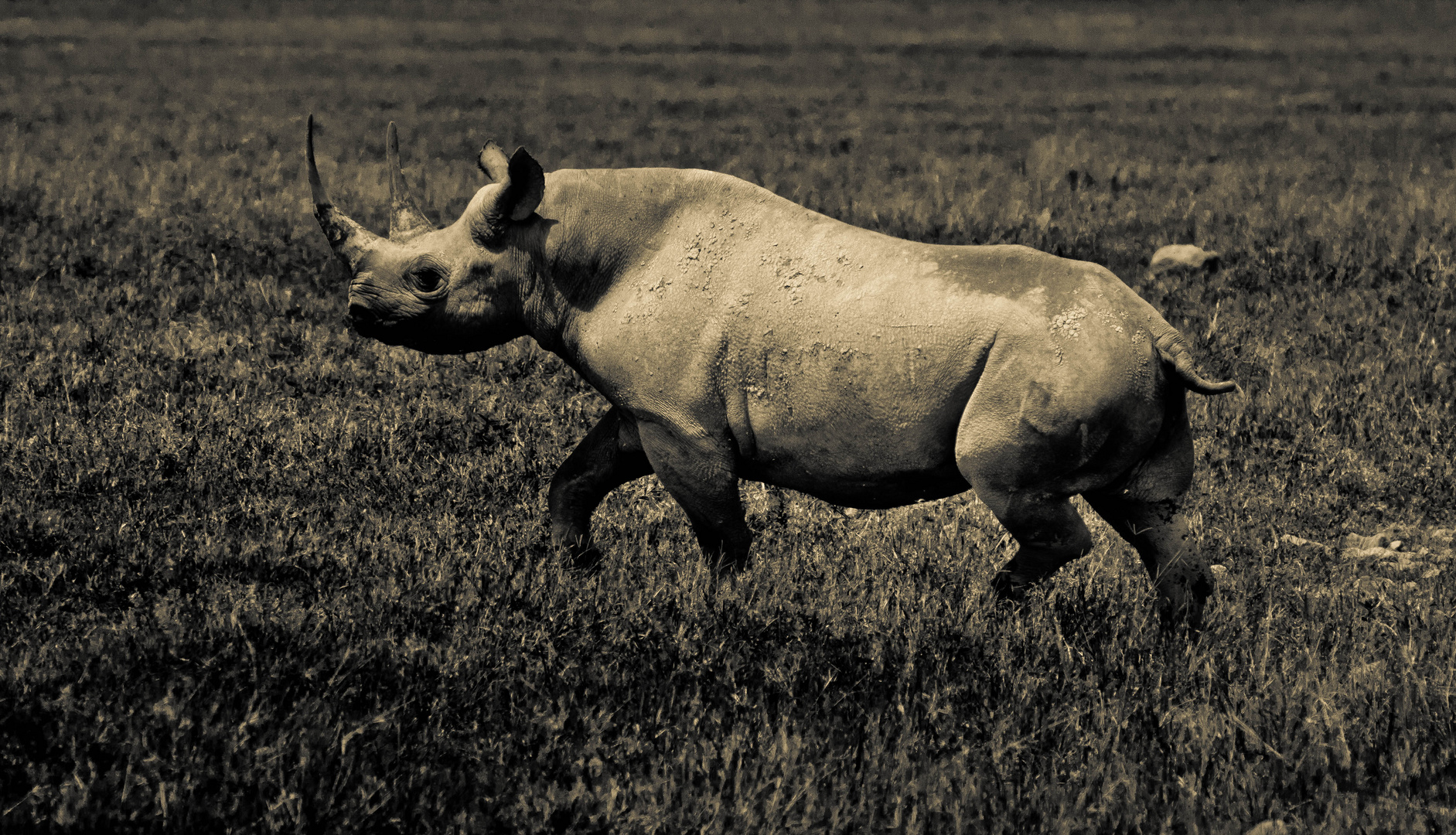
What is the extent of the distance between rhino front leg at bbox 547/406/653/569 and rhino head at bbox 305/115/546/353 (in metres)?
0.71

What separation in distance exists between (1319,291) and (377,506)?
8.43 meters

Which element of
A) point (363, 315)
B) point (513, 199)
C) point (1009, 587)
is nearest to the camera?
point (513, 199)

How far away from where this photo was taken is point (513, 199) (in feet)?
16.7

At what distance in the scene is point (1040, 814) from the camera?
3.81 meters

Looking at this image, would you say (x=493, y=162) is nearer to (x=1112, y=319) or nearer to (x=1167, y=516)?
(x=1112, y=319)

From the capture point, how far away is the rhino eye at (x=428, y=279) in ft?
17.0

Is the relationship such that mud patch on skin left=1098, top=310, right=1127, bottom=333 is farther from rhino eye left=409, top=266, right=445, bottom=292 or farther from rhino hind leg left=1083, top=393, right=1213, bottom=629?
rhino eye left=409, top=266, right=445, bottom=292

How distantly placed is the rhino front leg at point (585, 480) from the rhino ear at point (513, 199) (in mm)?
943

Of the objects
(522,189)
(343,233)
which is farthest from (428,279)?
(522,189)

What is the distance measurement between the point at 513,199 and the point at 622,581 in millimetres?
1563

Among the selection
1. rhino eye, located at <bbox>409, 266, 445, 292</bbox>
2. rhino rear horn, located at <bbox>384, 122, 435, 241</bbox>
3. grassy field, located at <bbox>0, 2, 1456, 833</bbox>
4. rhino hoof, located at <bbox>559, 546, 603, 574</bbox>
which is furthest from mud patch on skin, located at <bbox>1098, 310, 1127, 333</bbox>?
rhino rear horn, located at <bbox>384, 122, 435, 241</bbox>

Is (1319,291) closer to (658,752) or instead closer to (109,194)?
(658,752)

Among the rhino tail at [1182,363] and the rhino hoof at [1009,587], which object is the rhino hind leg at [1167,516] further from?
the rhino hoof at [1009,587]

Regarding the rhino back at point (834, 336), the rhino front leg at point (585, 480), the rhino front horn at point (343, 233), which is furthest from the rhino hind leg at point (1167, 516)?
the rhino front horn at point (343, 233)
